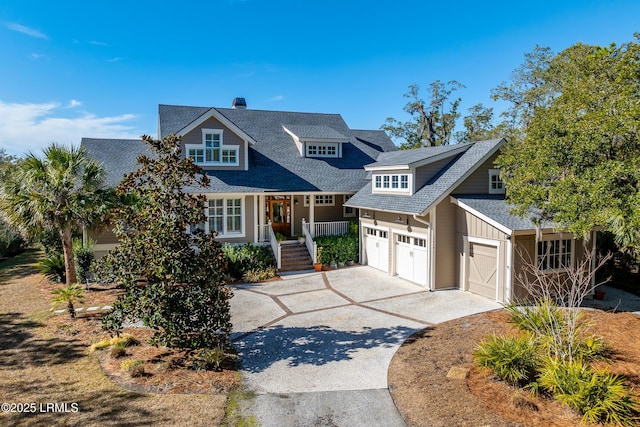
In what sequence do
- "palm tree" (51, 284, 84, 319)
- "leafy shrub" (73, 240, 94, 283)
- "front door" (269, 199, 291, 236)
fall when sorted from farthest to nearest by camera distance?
"front door" (269, 199, 291, 236), "leafy shrub" (73, 240, 94, 283), "palm tree" (51, 284, 84, 319)

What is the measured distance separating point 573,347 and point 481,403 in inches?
121

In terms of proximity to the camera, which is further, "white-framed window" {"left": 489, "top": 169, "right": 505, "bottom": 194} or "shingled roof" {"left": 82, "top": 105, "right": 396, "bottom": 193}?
"shingled roof" {"left": 82, "top": 105, "right": 396, "bottom": 193}

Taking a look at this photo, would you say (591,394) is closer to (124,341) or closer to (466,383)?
(466,383)

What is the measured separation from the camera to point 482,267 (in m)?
14.4

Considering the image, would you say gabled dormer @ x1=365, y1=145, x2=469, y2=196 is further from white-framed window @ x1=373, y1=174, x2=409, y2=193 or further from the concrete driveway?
the concrete driveway

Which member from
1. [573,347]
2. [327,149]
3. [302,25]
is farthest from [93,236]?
[573,347]

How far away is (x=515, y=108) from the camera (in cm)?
2933

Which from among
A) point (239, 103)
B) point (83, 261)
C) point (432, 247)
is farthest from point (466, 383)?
point (239, 103)

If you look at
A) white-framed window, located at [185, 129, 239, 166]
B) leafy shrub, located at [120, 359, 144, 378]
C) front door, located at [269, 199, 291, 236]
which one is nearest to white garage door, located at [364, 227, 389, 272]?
front door, located at [269, 199, 291, 236]

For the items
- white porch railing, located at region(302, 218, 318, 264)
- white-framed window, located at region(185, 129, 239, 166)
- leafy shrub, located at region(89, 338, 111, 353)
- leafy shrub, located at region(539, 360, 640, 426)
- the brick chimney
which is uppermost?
the brick chimney

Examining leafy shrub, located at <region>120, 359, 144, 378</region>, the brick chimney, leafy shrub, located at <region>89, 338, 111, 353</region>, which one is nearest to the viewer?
leafy shrub, located at <region>120, 359, 144, 378</region>

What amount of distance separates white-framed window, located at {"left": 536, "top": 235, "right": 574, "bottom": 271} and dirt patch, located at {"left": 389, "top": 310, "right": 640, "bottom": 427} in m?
2.99

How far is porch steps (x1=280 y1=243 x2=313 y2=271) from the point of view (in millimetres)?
19328

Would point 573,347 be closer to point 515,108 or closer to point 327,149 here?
point 327,149
